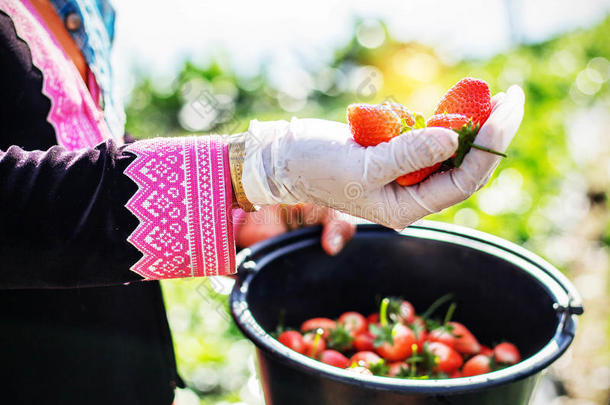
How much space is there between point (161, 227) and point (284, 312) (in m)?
0.81

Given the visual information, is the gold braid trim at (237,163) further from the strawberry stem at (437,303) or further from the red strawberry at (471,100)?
the strawberry stem at (437,303)

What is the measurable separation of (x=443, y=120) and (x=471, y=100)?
0.10 meters

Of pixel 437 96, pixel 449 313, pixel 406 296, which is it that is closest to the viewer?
pixel 449 313

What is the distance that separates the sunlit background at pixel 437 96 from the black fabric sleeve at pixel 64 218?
0.80 meters

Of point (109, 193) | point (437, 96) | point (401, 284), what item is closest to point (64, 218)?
point (109, 193)

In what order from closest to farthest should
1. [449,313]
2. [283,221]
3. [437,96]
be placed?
[449,313]
[283,221]
[437,96]

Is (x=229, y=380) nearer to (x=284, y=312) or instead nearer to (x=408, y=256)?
(x=284, y=312)

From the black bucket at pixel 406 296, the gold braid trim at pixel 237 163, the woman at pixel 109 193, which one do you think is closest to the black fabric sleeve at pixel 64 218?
the woman at pixel 109 193

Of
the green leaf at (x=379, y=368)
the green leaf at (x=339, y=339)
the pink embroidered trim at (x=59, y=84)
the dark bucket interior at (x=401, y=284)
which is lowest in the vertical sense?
the green leaf at (x=339, y=339)

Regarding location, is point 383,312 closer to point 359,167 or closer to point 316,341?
point 316,341

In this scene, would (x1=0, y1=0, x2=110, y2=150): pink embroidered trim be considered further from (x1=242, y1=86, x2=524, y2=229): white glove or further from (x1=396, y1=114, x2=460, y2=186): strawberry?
(x1=396, y1=114, x2=460, y2=186): strawberry

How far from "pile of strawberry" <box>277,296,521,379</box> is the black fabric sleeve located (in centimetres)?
75

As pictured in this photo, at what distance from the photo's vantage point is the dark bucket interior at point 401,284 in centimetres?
164

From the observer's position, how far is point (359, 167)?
44.5 inches
